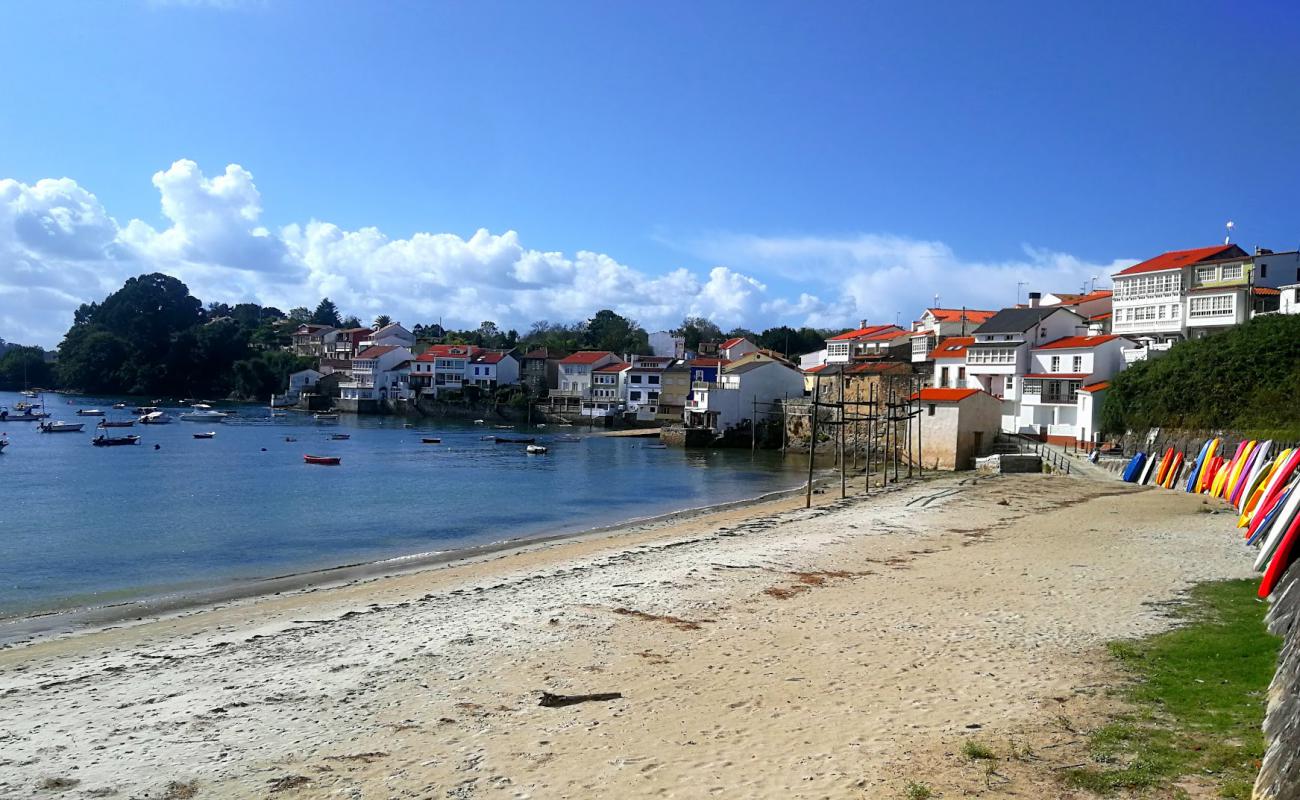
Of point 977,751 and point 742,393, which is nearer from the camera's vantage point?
point 977,751

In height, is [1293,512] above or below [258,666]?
above

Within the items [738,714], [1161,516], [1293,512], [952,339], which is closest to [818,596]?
[738,714]

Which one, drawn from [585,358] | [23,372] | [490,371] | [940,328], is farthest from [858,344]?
[23,372]

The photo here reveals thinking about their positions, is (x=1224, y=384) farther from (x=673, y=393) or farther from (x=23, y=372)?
(x=23, y=372)

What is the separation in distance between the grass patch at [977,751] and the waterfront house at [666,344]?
110984 millimetres

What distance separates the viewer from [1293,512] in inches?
522

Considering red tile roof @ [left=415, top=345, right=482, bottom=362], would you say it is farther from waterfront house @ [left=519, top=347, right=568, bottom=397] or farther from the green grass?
the green grass

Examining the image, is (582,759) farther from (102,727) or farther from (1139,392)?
→ (1139,392)

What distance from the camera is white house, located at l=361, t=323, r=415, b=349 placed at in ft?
436

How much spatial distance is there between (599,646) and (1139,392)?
36718mm

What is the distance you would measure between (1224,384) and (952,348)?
23.7 meters

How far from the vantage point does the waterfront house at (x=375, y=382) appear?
108875 millimetres

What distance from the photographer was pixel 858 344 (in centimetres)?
7638

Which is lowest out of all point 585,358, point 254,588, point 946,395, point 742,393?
point 254,588
